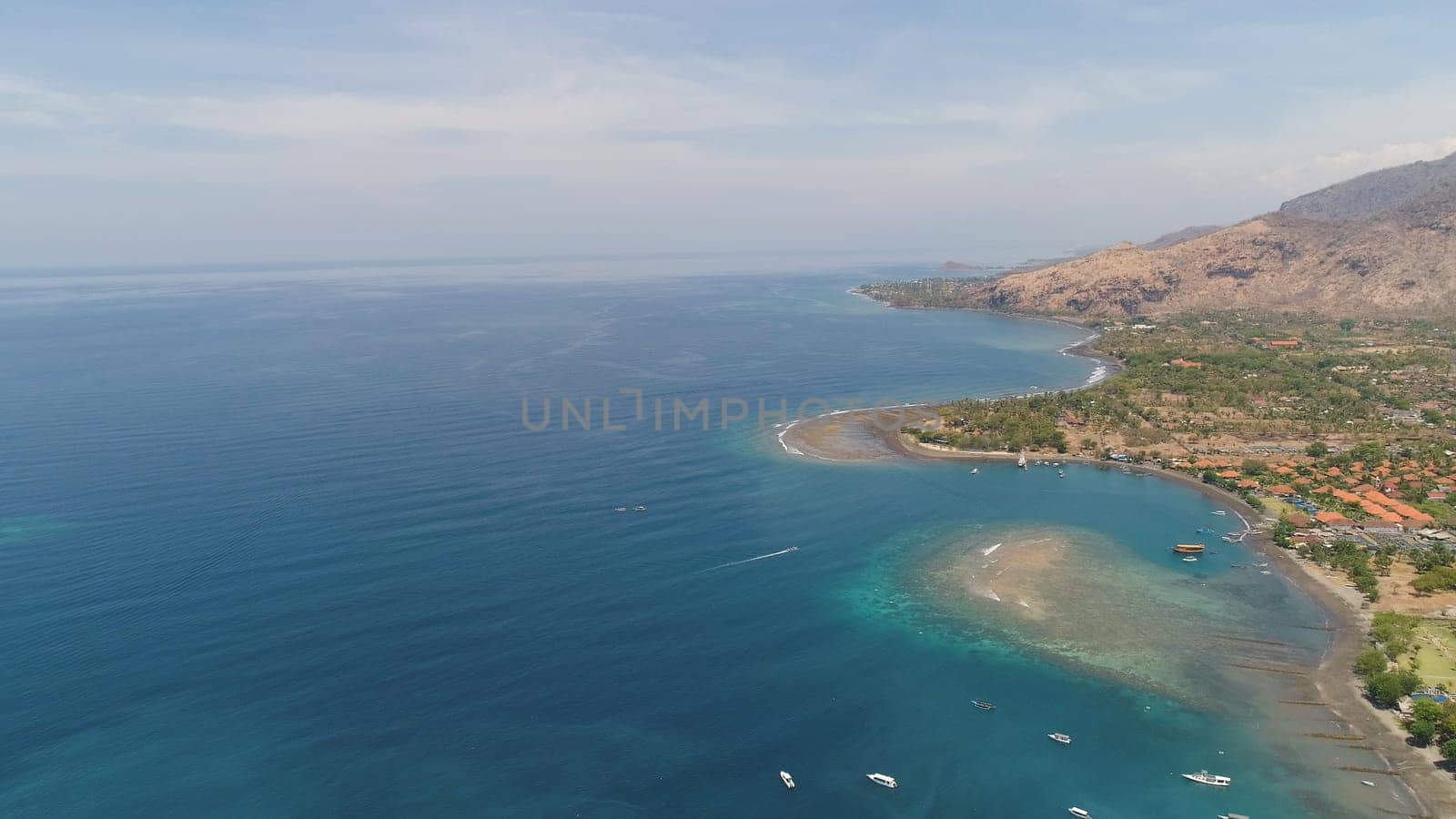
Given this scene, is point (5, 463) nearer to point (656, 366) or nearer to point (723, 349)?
point (656, 366)

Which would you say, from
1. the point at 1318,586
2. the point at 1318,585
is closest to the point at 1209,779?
the point at 1318,586

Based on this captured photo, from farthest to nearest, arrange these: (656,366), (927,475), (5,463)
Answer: (656,366) < (927,475) < (5,463)

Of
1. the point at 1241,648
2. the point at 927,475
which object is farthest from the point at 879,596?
the point at 927,475

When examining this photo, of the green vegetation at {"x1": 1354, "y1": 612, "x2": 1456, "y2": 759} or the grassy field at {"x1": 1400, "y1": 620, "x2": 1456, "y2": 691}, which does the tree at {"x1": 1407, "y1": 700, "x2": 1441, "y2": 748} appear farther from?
the grassy field at {"x1": 1400, "y1": 620, "x2": 1456, "y2": 691}

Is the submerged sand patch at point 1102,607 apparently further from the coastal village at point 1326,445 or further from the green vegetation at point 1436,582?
the green vegetation at point 1436,582

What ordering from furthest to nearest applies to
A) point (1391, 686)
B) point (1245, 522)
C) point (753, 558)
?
point (1245, 522) < point (753, 558) < point (1391, 686)

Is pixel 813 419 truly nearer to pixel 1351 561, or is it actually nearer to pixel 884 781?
pixel 1351 561

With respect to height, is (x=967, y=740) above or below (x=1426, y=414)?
below
